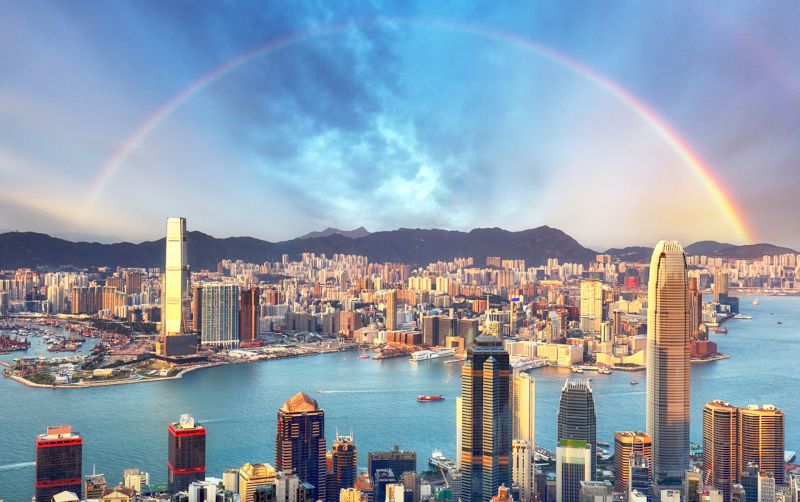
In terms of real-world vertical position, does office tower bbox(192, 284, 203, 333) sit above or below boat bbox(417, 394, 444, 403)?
above

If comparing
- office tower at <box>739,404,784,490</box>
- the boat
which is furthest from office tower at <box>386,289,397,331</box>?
office tower at <box>739,404,784,490</box>

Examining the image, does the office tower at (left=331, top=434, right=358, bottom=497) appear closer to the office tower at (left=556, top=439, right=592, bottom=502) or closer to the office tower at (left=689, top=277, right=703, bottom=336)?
the office tower at (left=556, top=439, right=592, bottom=502)

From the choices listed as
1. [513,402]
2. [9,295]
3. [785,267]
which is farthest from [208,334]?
[785,267]

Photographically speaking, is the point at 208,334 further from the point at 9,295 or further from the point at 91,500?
the point at 91,500

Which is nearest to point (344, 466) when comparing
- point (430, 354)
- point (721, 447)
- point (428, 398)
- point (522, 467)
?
point (522, 467)

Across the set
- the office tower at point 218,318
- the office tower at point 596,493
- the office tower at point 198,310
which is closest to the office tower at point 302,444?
the office tower at point 596,493

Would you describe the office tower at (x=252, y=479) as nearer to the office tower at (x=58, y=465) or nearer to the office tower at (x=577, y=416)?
the office tower at (x=58, y=465)
